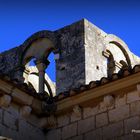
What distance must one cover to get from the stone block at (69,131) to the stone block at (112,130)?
0.54 m

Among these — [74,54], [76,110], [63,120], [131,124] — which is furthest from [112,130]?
[74,54]

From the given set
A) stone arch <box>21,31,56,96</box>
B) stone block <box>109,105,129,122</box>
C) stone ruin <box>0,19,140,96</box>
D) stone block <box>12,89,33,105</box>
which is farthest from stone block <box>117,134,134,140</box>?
stone arch <box>21,31,56,96</box>

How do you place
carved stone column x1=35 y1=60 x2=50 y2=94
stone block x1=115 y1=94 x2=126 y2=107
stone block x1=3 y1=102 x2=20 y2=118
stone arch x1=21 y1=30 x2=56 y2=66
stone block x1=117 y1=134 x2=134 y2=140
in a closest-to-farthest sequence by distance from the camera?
1. stone block x1=117 y1=134 x2=134 y2=140
2. stone block x1=115 y1=94 x2=126 y2=107
3. stone block x1=3 y1=102 x2=20 y2=118
4. carved stone column x1=35 y1=60 x2=50 y2=94
5. stone arch x1=21 y1=30 x2=56 y2=66

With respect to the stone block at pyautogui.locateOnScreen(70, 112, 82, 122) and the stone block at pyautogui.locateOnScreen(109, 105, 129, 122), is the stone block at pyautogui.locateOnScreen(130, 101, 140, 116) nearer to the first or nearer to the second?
the stone block at pyautogui.locateOnScreen(109, 105, 129, 122)

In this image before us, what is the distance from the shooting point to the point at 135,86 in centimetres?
883

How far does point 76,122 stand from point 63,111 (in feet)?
0.98

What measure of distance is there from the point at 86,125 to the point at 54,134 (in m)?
0.57

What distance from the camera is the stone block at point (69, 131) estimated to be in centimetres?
930

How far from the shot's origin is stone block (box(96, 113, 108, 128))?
355 inches

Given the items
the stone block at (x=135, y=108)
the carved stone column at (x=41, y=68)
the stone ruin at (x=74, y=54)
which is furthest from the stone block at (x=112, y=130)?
the stone ruin at (x=74, y=54)

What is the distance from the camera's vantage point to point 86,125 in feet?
30.2

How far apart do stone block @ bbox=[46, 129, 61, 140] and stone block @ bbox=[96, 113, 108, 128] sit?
2.23 ft

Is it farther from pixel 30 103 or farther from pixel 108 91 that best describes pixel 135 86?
pixel 30 103

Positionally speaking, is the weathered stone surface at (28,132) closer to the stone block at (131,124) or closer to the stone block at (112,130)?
the stone block at (112,130)
